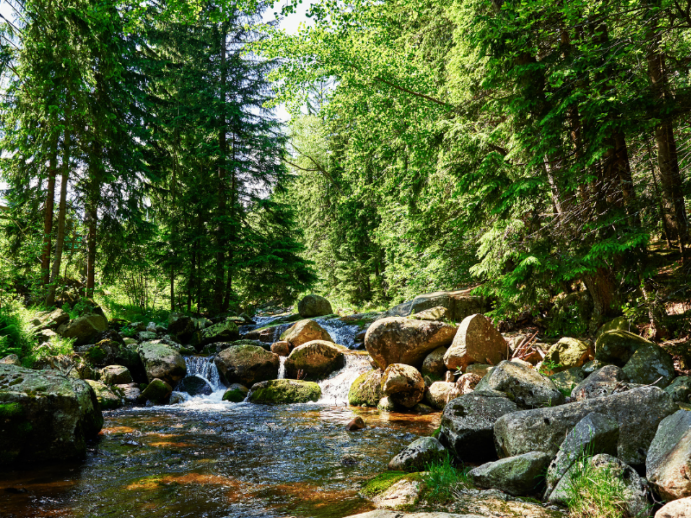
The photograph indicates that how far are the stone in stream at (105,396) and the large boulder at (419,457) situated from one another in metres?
6.91

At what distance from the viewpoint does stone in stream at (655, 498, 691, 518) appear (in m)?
2.88

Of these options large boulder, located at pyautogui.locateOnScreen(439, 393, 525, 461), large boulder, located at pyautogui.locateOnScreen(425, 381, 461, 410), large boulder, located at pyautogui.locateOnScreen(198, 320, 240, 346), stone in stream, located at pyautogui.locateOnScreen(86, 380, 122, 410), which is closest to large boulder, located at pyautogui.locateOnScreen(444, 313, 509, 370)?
large boulder, located at pyautogui.locateOnScreen(425, 381, 461, 410)

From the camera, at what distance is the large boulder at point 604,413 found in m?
4.14

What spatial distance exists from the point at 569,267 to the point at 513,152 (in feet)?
8.05

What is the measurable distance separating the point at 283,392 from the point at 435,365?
3713 millimetres

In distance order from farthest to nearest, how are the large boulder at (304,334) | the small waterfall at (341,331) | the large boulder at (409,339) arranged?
1. the small waterfall at (341,331)
2. the large boulder at (304,334)
3. the large boulder at (409,339)

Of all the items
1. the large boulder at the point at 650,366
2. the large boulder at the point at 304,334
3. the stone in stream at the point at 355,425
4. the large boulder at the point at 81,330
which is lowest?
the stone in stream at the point at 355,425

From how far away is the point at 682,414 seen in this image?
144 inches

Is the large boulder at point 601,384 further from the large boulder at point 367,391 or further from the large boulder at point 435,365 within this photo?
the large boulder at point 367,391

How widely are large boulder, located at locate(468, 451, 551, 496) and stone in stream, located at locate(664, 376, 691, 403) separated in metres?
2.66

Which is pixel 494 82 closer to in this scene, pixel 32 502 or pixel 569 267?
pixel 569 267

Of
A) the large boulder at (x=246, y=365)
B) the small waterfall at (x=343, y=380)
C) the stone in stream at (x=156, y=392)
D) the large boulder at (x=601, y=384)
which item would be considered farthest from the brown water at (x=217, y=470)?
the large boulder at (x=246, y=365)

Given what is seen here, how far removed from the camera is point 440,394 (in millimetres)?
8711

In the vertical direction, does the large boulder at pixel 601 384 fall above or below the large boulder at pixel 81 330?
below
